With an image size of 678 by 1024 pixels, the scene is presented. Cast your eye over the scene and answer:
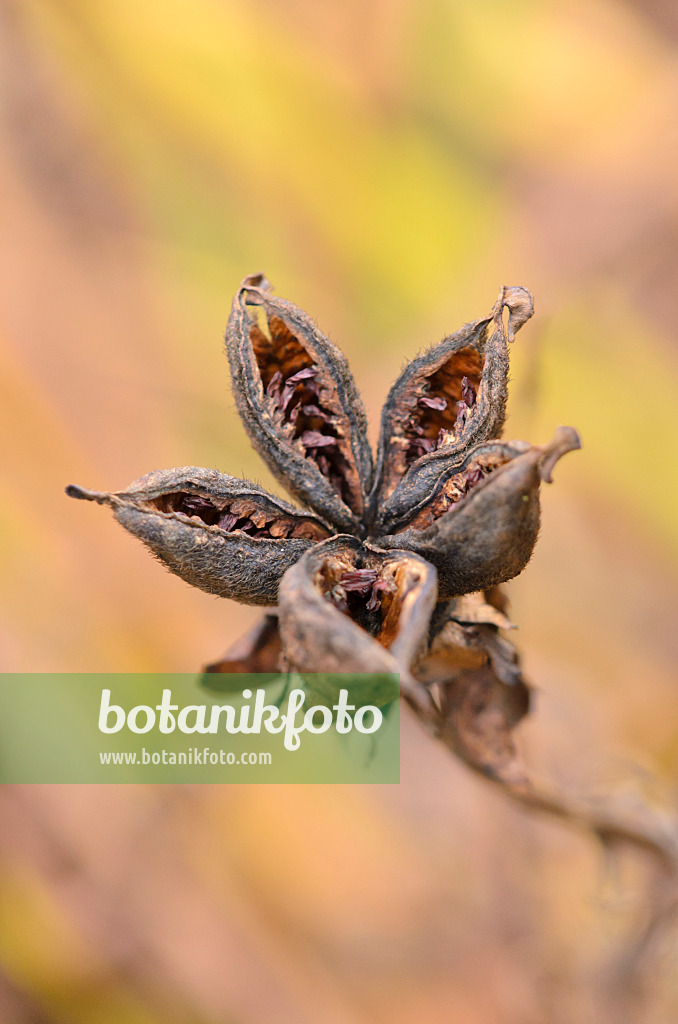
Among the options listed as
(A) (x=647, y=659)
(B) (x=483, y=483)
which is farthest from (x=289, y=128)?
(A) (x=647, y=659)

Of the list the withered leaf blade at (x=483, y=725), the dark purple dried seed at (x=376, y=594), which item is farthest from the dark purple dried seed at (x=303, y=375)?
the withered leaf blade at (x=483, y=725)

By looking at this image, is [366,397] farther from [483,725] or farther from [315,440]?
[483,725]

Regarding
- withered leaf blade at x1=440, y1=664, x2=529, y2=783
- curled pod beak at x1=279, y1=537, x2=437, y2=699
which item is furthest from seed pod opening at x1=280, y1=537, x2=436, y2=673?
withered leaf blade at x1=440, y1=664, x2=529, y2=783

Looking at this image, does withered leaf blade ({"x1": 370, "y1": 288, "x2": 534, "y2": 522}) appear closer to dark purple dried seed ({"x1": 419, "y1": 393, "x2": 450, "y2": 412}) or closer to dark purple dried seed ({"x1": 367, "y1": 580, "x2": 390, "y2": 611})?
dark purple dried seed ({"x1": 419, "y1": 393, "x2": 450, "y2": 412})
